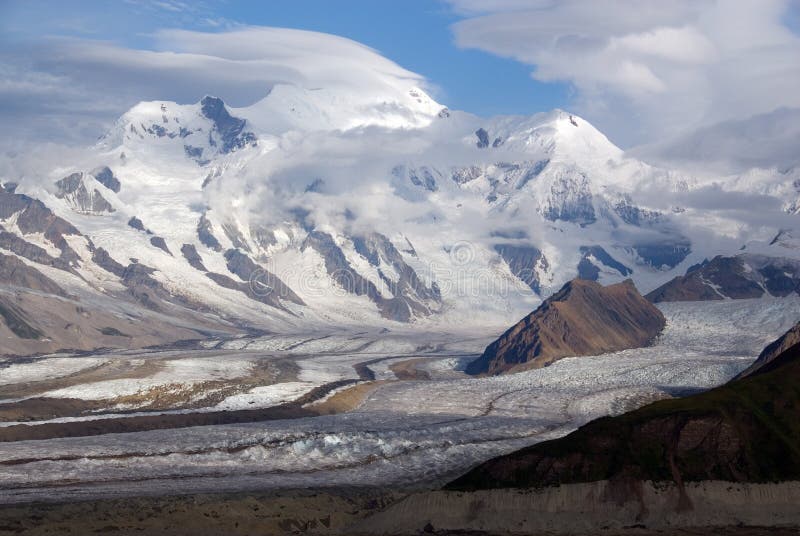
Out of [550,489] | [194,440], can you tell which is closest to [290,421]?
A: [194,440]

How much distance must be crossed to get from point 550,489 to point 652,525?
626 centimetres

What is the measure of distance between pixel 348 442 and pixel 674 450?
38.9 metres

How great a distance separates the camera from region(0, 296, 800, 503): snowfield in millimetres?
80938

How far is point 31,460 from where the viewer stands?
8719 centimetres

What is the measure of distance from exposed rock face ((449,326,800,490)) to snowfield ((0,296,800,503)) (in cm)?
1709

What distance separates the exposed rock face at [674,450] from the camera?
63344 millimetres

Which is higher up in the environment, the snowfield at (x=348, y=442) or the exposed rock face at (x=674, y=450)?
the exposed rock face at (x=674, y=450)

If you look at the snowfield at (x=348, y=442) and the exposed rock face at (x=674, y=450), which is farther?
the snowfield at (x=348, y=442)

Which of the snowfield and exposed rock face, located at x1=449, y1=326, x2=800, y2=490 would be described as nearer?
exposed rock face, located at x1=449, y1=326, x2=800, y2=490

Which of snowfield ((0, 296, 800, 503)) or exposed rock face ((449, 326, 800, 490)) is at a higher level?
exposed rock face ((449, 326, 800, 490))

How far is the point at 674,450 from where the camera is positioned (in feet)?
212

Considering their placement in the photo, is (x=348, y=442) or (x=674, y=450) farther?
(x=348, y=442)

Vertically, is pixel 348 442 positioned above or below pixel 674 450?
below

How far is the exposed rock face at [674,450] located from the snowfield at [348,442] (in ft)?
56.1
